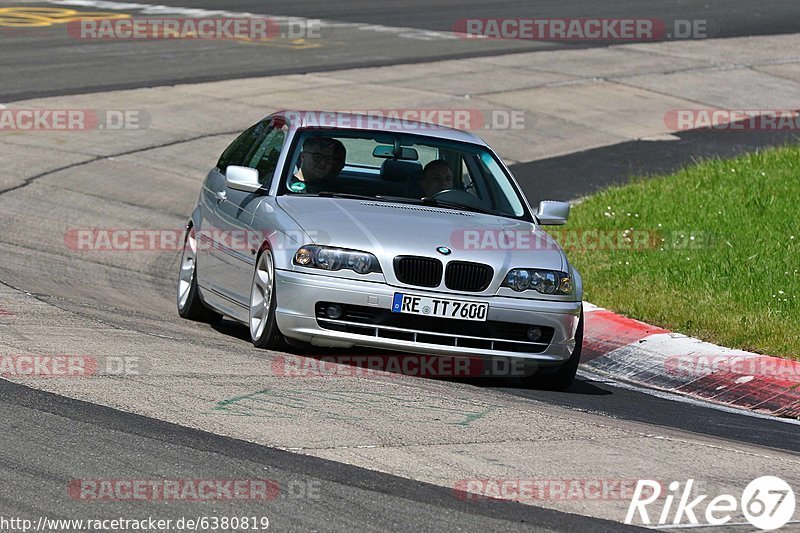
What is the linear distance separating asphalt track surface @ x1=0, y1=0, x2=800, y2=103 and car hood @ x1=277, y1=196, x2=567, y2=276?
12.3m

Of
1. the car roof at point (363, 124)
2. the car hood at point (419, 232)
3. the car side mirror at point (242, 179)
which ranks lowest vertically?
the car hood at point (419, 232)

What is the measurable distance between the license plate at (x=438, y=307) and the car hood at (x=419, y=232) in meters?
0.21

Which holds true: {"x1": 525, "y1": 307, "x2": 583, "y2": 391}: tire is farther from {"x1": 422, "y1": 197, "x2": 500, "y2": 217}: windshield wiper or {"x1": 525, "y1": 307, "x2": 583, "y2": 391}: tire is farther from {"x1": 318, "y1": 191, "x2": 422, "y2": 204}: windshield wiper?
{"x1": 318, "y1": 191, "x2": 422, "y2": 204}: windshield wiper

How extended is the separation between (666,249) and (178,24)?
58.3 feet

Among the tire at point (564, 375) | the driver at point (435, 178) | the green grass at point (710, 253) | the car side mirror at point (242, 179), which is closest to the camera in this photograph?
the tire at point (564, 375)

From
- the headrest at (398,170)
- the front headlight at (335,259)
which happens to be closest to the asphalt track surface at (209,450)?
the front headlight at (335,259)

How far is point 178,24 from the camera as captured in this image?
95.5 feet

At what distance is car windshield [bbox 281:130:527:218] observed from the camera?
966 cm

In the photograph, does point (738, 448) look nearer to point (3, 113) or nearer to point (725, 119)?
point (3, 113)

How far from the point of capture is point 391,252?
336 inches

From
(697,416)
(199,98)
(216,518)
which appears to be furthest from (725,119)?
(216,518)

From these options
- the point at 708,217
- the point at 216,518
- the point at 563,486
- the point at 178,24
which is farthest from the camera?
the point at 178,24

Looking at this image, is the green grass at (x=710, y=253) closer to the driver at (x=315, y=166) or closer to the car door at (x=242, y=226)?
the driver at (x=315, y=166)

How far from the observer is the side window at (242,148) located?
10656 mm
